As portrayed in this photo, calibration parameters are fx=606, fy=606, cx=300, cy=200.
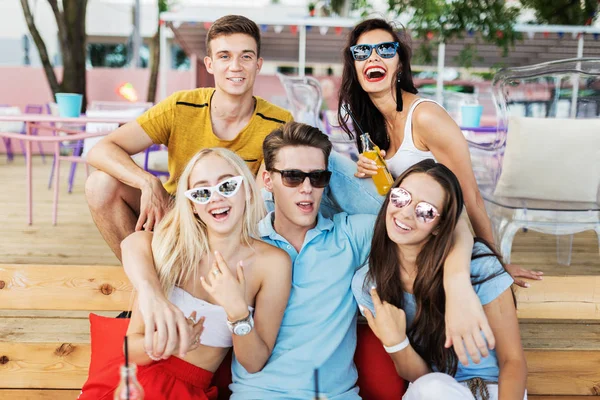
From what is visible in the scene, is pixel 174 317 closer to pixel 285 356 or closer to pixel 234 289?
pixel 234 289

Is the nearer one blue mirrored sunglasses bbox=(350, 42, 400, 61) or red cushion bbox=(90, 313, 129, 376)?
red cushion bbox=(90, 313, 129, 376)

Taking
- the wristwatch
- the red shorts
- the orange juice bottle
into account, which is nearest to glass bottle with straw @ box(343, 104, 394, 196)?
the orange juice bottle

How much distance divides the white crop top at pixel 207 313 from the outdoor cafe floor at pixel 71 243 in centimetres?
248

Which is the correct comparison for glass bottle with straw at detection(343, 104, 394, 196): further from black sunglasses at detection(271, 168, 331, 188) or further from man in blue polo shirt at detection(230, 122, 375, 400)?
black sunglasses at detection(271, 168, 331, 188)

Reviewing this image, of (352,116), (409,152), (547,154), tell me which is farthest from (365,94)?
(547,154)

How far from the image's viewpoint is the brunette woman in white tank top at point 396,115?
2.36m

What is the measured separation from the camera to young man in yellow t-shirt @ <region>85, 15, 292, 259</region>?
274 centimetres

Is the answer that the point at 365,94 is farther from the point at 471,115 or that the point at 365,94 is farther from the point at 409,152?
the point at 471,115

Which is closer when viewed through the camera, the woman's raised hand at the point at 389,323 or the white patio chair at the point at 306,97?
the woman's raised hand at the point at 389,323

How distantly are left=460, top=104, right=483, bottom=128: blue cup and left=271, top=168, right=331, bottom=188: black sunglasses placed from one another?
142 inches

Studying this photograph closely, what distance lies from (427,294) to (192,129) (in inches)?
55.3

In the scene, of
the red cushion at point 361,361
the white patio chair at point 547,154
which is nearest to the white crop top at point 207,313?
the red cushion at point 361,361

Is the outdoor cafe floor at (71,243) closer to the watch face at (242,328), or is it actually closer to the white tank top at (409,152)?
the white tank top at (409,152)

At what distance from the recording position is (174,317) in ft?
5.48
